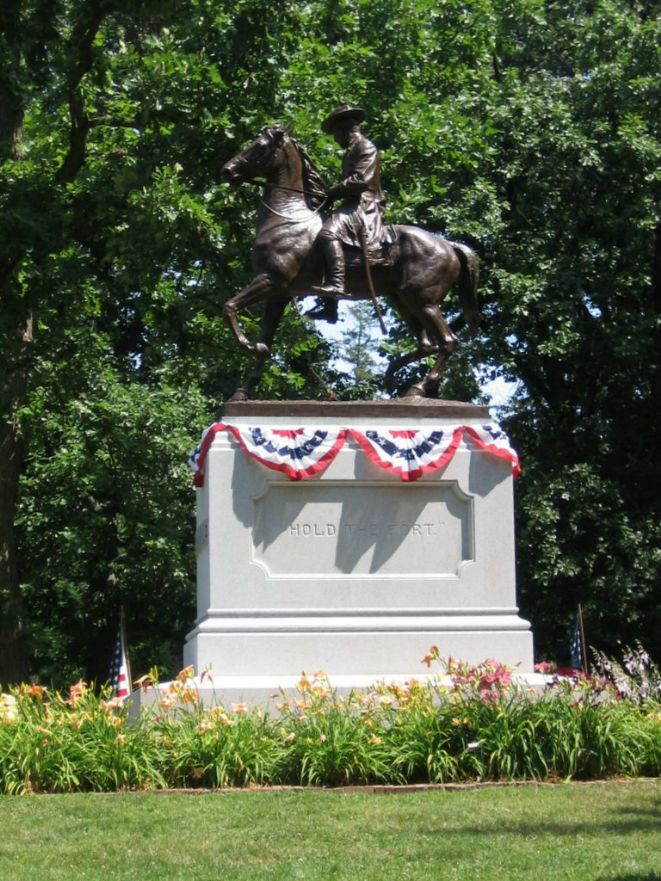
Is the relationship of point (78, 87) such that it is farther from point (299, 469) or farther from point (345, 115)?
point (299, 469)

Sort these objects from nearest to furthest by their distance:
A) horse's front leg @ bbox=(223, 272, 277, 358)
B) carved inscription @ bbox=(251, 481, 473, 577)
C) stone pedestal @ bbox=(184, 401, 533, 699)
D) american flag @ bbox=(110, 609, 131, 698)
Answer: stone pedestal @ bbox=(184, 401, 533, 699) < carved inscription @ bbox=(251, 481, 473, 577) < horse's front leg @ bbox=(223, 272, 277, 358) < american flag @ bbox=(110, 609, 131, 698)

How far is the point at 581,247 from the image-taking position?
27.2 metres

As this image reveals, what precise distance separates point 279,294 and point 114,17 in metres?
9.04

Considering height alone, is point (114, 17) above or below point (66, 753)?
above

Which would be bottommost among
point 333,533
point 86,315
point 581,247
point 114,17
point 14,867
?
point 14,867

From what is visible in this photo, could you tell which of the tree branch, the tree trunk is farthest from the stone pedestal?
the tree branch

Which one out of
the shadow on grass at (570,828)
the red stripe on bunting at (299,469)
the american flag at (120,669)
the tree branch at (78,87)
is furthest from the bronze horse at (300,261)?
the american flag at (120,669)

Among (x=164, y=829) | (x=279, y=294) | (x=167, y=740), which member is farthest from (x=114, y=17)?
(x=164, y=829)

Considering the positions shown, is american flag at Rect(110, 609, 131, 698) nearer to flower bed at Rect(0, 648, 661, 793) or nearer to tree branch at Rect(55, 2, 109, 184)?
tree branch at Rect(55, 2, 109, 184)

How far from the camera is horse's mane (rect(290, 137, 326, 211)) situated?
14.9 metres

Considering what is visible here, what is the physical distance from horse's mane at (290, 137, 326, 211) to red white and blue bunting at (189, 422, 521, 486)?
246 centimetres

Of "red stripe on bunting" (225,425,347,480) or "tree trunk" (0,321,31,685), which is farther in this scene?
"tree trunk" (0,321,31,685)

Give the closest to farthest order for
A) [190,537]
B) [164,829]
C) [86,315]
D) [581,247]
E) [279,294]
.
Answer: [164,829], [279,294], [86,315], [581,247], [190,537]

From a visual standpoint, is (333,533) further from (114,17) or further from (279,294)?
(114,17)
